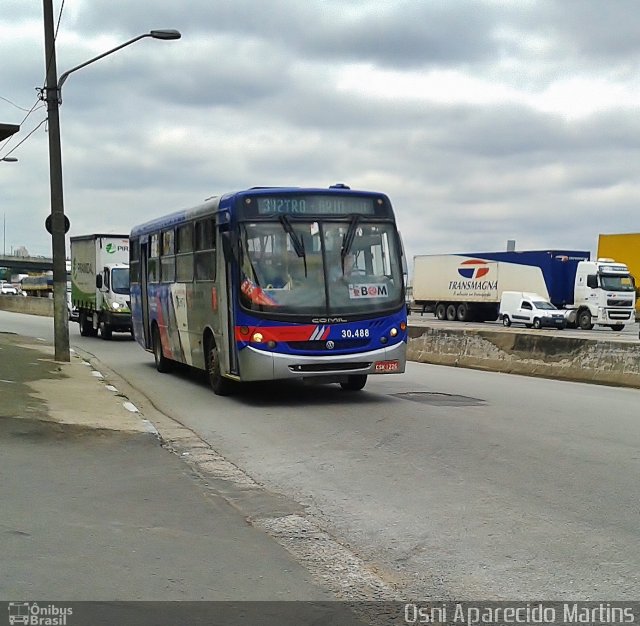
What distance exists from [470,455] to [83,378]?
965 centimetres

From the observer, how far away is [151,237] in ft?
64.6

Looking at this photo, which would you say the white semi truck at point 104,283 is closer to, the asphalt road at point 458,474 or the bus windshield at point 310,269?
the asphalt road at point 458,474

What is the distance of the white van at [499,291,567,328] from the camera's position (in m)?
45.2

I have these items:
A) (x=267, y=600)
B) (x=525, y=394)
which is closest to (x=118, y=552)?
(x=267, y=600)

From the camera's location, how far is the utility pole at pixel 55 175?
64.6 ft

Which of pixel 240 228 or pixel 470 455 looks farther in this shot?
pixel 240 228

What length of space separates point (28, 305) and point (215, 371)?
5102cm

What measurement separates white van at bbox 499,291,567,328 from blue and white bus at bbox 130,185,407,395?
108ft

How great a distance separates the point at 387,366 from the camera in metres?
13.9

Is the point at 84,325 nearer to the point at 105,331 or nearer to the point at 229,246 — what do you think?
the point at 105,331

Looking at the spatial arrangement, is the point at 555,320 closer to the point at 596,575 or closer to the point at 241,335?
the point at 241,335

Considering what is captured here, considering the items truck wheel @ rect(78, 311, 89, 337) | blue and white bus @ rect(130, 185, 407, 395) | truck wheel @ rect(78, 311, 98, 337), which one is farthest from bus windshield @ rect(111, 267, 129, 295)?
blue and white bus @ rect(130, 185, 407, 395)

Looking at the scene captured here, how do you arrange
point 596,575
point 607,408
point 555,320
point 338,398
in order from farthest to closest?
point 555,320
point 338,398
point 607,408
point 596,575

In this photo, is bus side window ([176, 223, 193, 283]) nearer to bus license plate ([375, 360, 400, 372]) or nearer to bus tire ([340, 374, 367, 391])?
bus tire ([340, 374, 367, 391])
